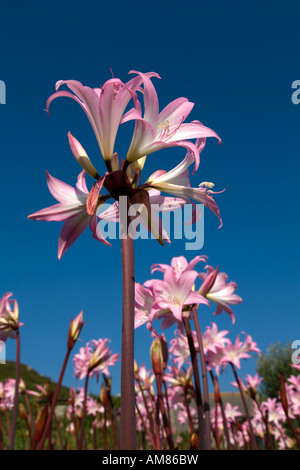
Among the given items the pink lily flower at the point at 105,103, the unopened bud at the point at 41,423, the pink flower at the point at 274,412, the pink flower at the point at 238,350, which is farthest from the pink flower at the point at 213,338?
the pink flower at the point at 274,412

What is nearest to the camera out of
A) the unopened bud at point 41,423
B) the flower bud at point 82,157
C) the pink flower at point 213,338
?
the flower bud at point 82,157

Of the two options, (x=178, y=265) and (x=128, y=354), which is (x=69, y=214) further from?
(x=178, y=265)

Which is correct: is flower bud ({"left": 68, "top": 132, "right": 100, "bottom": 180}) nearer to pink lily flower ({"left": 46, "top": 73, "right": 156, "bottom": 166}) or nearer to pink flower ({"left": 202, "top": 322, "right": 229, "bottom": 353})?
pink lily flower ({"left": 46, "top": 73, "right": 156, "bottom": 166})

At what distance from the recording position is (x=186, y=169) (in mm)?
1822

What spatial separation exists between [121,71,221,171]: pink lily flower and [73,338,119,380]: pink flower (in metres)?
3.35

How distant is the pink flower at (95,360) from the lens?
14.9 ft

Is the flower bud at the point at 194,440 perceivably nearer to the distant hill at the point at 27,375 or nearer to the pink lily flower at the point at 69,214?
the pink lily flower at the point at 69,214

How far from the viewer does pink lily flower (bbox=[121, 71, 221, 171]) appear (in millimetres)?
1565

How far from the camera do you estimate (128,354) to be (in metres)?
1.18

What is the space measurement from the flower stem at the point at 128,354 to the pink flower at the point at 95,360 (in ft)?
11.3

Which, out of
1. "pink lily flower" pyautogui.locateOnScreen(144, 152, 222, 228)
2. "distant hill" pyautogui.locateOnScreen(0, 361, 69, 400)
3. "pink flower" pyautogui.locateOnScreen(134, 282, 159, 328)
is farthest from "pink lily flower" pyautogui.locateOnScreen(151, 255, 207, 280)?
"distant hill" pyautogui.locateOnScreen(0, 361, 69, 400)
